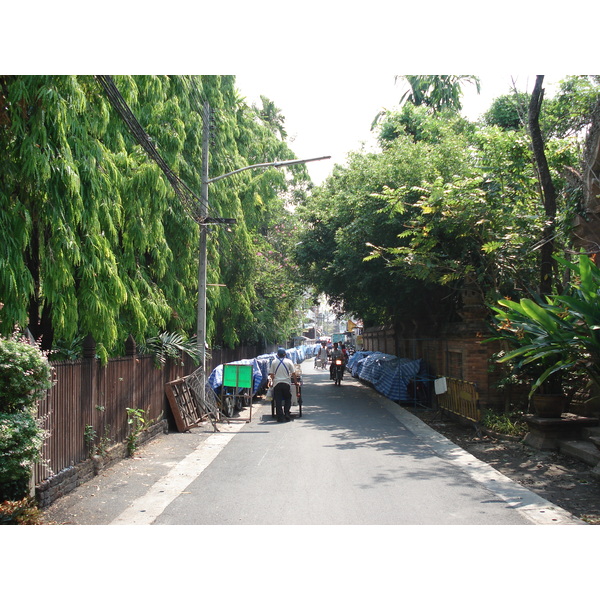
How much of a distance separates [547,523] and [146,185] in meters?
7.78

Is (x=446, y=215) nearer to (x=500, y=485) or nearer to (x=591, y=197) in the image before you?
(x=591, y=197)

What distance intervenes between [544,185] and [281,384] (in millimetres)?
7418

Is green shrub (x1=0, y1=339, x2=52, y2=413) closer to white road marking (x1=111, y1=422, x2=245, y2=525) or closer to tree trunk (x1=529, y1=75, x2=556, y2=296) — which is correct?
white road marking (x1=111, y1=422, x2=245, y2=525)

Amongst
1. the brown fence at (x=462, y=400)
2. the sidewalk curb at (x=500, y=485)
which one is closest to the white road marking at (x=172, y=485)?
the sidewalk curb at (x=500, y=485)

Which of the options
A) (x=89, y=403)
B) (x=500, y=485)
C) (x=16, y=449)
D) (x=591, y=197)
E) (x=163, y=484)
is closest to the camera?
(x=16, y=449)

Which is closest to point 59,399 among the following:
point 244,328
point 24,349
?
point 24,349

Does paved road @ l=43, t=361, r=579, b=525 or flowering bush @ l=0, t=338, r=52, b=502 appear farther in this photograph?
paved road @ l=43, t=361, r=579, b=525

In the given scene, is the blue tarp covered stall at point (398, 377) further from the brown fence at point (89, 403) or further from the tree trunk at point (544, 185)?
the brown fence at point (89, 403)

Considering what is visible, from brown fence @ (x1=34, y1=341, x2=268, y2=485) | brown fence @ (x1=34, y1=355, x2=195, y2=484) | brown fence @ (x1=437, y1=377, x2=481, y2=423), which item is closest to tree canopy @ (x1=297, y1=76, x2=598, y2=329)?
brown fence @ (x1=437, y1=377, x2=481, y2=423)

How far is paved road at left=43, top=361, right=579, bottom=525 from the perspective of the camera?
6328 millimetres

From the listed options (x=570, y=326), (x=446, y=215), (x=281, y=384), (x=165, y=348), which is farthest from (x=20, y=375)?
(x=446, y=215)

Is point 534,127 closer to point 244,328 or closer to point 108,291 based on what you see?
point 108,291

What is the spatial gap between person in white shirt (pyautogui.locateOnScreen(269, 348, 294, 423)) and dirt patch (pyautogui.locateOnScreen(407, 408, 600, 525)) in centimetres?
386

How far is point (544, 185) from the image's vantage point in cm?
1122
